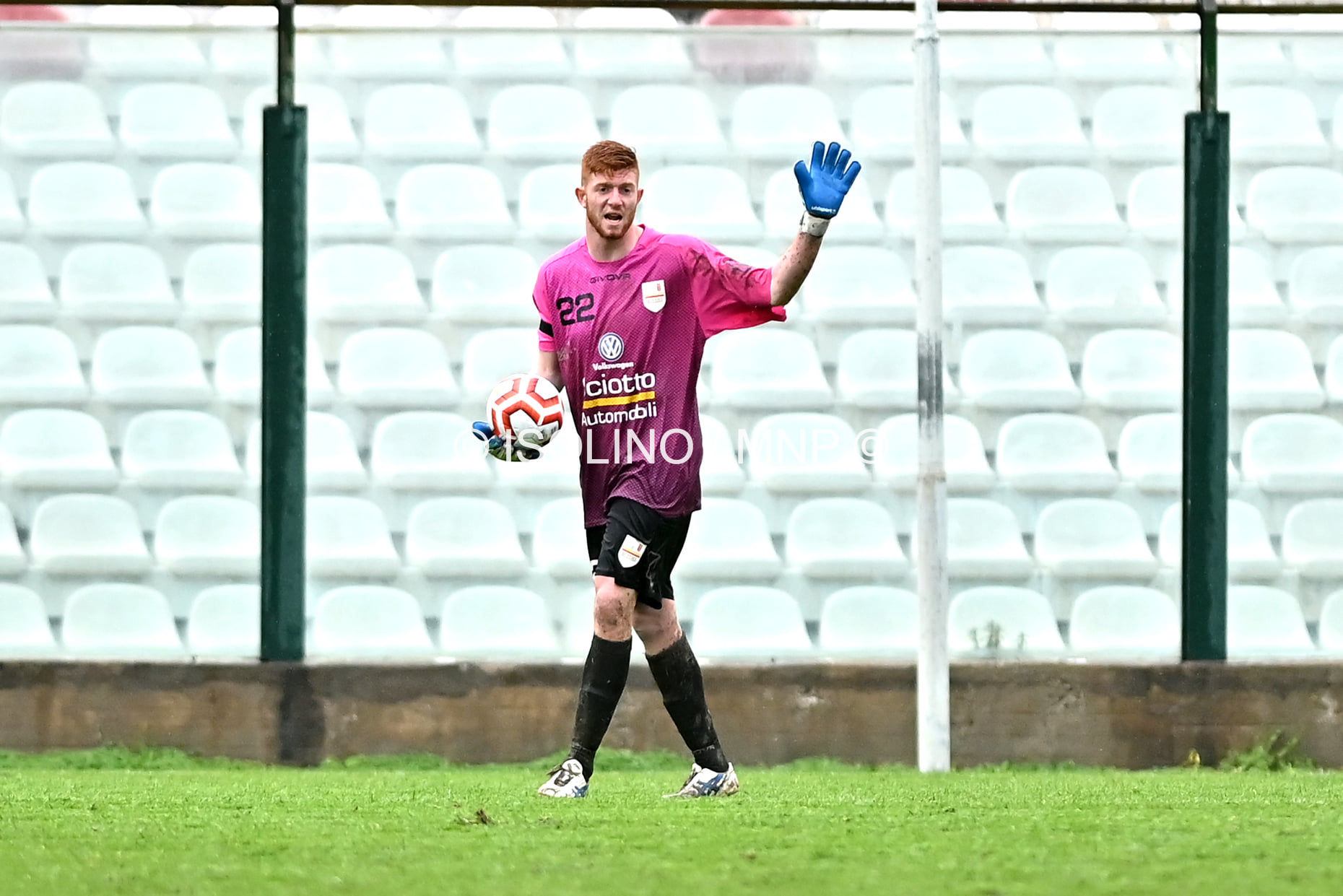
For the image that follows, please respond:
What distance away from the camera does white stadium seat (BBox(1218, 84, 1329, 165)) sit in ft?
29.4

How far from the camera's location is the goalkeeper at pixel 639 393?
5516mm

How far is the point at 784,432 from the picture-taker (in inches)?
347

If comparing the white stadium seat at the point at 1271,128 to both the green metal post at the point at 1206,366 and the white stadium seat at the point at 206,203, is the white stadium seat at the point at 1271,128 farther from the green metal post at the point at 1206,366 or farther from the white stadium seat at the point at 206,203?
the white stadium seat at the point at 206,203

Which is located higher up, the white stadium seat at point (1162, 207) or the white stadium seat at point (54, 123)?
the white stadium seat at point (54, 123)

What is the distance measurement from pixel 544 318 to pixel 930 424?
2323 millimetres

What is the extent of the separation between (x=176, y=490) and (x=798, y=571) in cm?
298

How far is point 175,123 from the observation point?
8875 mm

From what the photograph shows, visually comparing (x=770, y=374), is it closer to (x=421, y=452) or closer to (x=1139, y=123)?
(x=421, y=452)

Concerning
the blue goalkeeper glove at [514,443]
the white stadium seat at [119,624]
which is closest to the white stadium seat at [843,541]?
the white stadium seat at [119,624]

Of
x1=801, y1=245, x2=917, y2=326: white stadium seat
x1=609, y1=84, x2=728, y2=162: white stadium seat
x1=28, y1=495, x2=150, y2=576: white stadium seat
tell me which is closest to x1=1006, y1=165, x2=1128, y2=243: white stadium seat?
x1=801, y1=245, x2=917, y2=326: white stadium seat

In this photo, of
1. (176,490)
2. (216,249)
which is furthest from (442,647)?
(216,249)

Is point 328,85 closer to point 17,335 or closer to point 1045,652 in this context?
point 17,335

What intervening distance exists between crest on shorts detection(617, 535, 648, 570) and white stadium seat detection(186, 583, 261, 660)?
144 inches

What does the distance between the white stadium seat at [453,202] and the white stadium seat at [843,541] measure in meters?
2.00
